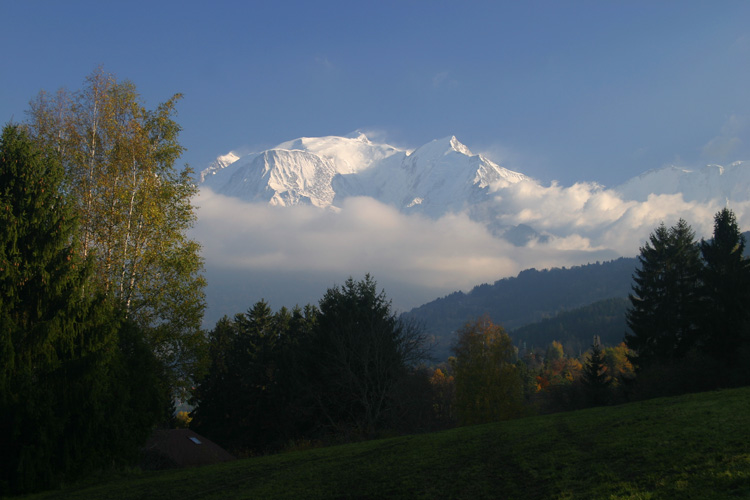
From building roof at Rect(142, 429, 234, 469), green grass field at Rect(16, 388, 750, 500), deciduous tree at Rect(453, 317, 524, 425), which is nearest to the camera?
green grass field at Rect(16, 388, 750, 500)

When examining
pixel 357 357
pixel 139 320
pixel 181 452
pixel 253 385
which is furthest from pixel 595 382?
pixel 139 320

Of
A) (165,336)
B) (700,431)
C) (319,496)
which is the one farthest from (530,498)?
(165,336)

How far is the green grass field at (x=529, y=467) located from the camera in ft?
28.9

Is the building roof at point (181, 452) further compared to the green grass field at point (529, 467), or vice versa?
the building roof at point (181, 452)

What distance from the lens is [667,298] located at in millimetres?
34625

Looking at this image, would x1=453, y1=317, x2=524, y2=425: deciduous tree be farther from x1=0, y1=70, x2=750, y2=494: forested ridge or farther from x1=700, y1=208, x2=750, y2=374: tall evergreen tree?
x1=700, y1=208, x2=750, y2=374: tall evergreen tree

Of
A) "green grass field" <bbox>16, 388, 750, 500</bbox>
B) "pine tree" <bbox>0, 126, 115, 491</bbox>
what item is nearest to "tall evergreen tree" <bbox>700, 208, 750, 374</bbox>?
"green grass field" <bbox>16, 388, 750, 500</bbox>

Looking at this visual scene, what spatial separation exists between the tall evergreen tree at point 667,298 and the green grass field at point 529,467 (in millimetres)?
18046

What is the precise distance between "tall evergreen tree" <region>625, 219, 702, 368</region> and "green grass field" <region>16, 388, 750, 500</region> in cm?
1805

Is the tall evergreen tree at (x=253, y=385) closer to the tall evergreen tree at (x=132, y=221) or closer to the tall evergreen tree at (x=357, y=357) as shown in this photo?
the tall evergreen tree at (x=357, y=357)

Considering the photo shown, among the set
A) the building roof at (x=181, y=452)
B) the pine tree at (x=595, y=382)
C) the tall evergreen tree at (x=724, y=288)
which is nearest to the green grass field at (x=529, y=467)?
the building roof at (x=181, y=452)

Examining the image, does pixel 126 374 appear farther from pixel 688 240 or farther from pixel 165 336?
pixel 688 240

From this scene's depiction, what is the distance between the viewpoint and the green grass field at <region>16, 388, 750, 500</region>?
346 inches

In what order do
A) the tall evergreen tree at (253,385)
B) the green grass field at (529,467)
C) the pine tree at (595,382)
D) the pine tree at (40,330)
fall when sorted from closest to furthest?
the green grass field at (529,467), the pine tree at (40,330), the tall evergreen tree at (253,385), the pine tree at (595,382)
